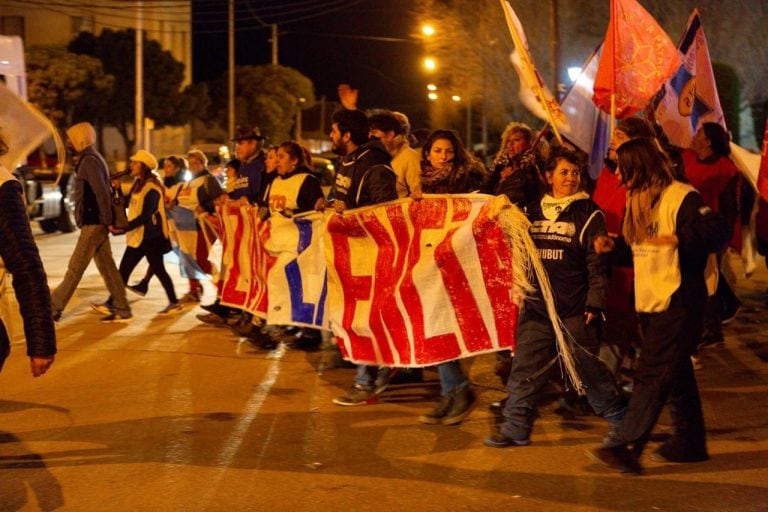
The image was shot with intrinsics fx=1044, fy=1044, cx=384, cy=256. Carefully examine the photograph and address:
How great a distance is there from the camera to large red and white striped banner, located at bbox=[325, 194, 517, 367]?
6109 millimetres

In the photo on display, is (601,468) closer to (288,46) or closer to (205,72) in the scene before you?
(288,46)

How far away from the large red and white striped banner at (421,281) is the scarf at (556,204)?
0.89ft

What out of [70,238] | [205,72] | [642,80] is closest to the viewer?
[642,80]

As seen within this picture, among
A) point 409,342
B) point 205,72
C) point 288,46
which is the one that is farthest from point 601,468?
point 205,72

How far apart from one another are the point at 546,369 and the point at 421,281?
103 centimetres

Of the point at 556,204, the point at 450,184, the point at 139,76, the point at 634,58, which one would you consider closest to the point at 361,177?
the point at 450,184

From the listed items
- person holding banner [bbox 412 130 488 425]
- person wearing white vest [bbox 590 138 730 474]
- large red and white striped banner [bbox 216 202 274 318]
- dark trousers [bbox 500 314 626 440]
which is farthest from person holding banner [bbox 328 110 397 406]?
person wearing white vest [bbox 590 138 730 474]

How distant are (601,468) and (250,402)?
2.56 meters

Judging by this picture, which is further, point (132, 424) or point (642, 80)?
point (642, 80)

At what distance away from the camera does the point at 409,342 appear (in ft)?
21.3

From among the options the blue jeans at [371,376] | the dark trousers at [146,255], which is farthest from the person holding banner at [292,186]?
the dark trousers at [146,255]

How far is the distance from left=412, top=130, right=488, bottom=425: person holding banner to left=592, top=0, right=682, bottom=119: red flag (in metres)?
1.31

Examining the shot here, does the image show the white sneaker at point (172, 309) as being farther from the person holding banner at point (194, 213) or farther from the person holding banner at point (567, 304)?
the person holding banner at point (567, 304)

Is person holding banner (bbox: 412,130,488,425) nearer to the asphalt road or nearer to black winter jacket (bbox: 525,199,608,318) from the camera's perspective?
the asphalt road
